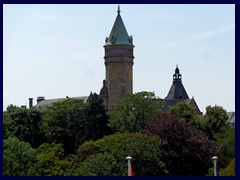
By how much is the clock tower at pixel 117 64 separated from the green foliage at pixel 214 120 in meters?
33.1

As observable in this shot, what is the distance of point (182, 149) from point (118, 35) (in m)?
63.5

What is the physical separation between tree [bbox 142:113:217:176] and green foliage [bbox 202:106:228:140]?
17513mm

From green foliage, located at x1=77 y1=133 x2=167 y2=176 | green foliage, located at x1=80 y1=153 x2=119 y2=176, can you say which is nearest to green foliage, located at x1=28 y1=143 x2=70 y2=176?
green foliage, located at x1=77 y1=133 x2=167 y2=176

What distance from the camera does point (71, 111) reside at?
205ft

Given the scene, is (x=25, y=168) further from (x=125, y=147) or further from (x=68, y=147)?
(x=68, y=147)

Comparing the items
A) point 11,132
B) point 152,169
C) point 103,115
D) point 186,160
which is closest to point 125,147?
point 152,169

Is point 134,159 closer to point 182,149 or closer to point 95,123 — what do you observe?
point 182,149

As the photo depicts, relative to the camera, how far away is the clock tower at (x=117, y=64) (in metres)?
101

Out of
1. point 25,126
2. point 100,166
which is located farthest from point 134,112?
point 100,166

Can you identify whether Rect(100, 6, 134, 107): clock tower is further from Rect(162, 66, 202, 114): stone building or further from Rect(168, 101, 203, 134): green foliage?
Rect(168, 101, 203, 134): green foliage

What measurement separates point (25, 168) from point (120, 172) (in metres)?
8.35

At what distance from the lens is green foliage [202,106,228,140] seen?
198ft

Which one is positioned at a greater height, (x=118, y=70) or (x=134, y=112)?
(x=118, y=70)

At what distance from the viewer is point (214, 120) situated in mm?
64000
